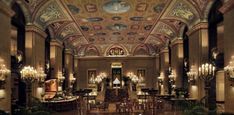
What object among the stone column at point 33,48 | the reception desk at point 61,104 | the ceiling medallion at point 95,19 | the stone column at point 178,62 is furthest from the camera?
the stone column at point 178,62

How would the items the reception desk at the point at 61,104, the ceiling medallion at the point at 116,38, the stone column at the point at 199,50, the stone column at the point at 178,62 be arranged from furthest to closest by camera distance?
the ceiling medallion at the point at 116,38, the stone column at the point at 178,62, the stone column at the point at 199,50, the reception desk at the point at 61,104

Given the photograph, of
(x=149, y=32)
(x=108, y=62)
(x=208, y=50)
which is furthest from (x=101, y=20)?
(x=108, y=62)

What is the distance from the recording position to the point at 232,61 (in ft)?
37.0

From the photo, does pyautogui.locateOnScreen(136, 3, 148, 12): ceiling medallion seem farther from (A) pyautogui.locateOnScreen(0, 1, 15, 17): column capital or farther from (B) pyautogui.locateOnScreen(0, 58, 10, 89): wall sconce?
(B) pyautogui.locateOnScreen(0, 58, 10, 89): wall sconce

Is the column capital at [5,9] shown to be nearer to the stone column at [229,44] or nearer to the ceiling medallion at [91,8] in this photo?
the ceiling medallion at [91,8]

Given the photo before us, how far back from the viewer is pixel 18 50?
16078 mm

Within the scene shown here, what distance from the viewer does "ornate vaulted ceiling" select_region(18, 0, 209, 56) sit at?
15875 mm

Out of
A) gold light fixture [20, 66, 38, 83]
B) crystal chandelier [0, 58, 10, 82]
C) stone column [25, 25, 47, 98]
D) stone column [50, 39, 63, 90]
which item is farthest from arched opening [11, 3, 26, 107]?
stone column [50, 39, 63, 90]

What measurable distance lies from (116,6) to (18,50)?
6.47 m

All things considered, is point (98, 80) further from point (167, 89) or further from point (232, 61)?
point (232, 61)

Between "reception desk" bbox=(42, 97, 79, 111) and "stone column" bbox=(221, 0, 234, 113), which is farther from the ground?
"stone column" bbox=(221, 0, 234, 113)

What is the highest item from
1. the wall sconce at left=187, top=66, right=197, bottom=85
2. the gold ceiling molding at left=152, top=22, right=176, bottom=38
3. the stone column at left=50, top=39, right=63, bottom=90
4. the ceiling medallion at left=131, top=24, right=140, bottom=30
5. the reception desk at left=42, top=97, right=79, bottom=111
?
the ceiling medallion at left=131, top=24, right=140, bottom=30

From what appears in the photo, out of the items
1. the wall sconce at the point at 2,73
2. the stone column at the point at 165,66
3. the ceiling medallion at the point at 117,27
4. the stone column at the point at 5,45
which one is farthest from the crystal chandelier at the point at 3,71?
the stone column at the point at 165,66

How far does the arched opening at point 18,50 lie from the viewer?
1488 cm
